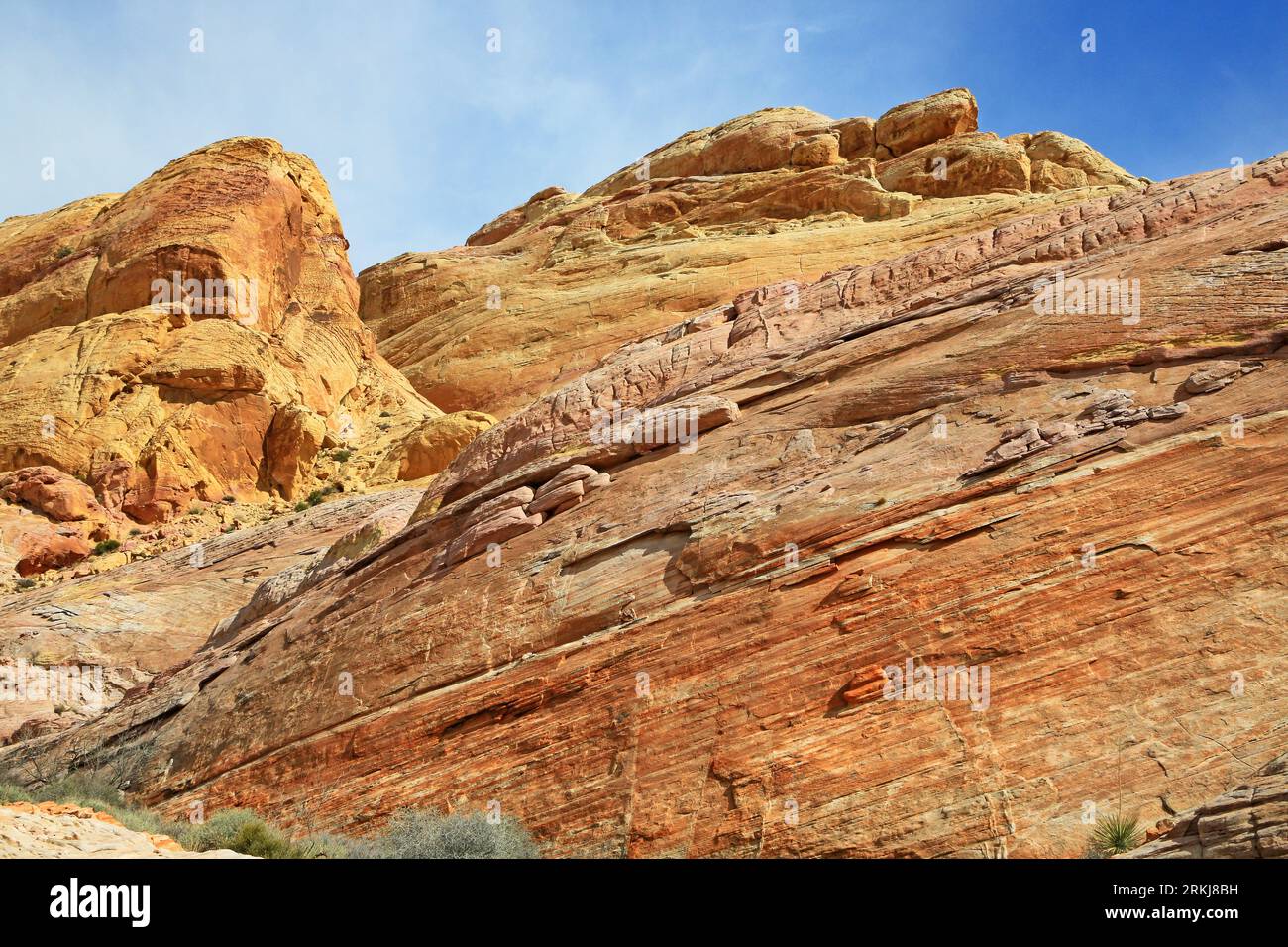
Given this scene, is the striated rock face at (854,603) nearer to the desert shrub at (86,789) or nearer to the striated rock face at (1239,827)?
the desert shrub at (86,789)

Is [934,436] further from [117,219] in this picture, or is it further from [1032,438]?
[117,219]

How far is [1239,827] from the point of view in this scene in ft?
29.5

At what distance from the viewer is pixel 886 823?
12.0 metres

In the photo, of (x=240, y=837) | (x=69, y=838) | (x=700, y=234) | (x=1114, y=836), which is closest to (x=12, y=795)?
(x=240, y=837)

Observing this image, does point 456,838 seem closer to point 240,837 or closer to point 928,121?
point 240,837

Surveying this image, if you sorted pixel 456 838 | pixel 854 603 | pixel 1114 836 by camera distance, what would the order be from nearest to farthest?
pixel 1114 836, pixel 456 838, pixel 854 603

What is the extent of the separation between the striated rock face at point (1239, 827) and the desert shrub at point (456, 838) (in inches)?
254

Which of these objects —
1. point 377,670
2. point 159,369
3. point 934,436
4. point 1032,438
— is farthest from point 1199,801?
point 159,369

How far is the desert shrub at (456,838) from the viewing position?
12914 mm

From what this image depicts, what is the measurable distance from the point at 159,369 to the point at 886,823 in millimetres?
31016

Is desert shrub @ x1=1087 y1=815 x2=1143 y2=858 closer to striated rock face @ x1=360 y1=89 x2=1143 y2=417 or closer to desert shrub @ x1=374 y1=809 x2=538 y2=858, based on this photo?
desert shrub @ x1=374 y1=809 x2=538 y2=858

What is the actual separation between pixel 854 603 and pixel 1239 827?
5.39 meters

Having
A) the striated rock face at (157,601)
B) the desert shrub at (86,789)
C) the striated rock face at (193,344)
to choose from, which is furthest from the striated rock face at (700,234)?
the desert shrub at (86,789)

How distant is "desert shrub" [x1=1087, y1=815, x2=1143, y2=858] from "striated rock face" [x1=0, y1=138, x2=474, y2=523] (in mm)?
Answer: 28556
